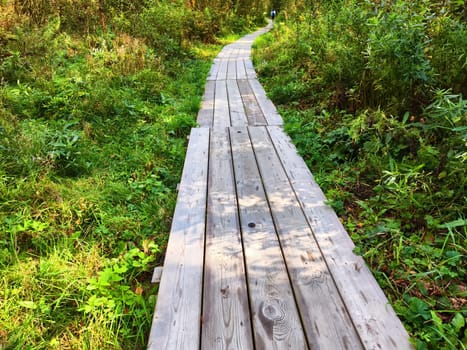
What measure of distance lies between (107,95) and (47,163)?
195 centimetres

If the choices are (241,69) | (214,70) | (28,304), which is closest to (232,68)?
(241,69)

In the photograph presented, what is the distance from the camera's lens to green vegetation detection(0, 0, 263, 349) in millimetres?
1719

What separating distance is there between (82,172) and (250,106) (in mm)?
2856

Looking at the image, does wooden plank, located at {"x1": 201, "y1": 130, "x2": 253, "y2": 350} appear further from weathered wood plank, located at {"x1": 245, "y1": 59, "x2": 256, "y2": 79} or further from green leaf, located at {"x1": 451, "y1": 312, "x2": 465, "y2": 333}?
weathered wood plank, located at {"x1": 245, "y1": 59, "x2": 256, "y2": 79}

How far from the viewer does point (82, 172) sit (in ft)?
10.0

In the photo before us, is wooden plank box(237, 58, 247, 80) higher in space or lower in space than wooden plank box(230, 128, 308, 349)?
lower

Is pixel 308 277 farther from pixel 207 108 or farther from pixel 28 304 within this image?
pixel 207 108

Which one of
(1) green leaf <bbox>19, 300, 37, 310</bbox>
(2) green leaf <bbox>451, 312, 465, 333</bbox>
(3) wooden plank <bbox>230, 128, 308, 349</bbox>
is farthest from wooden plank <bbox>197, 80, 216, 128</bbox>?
(2) green leaf <bbox>451, 312, 465, 333</bbox>

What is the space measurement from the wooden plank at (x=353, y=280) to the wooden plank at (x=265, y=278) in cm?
30

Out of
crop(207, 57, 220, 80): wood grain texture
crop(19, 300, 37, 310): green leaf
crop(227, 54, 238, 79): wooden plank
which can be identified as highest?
crop(19, 300, 37, 310): green leaf

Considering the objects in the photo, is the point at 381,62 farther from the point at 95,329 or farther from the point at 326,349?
the point at 95,329

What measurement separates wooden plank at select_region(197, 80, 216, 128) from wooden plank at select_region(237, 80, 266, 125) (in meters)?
0.54

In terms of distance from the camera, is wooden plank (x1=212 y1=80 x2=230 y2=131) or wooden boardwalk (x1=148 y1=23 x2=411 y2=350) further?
wooden plank (x1=212 y1=80 x2=230 y2=131)

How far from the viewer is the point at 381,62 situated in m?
3.22
